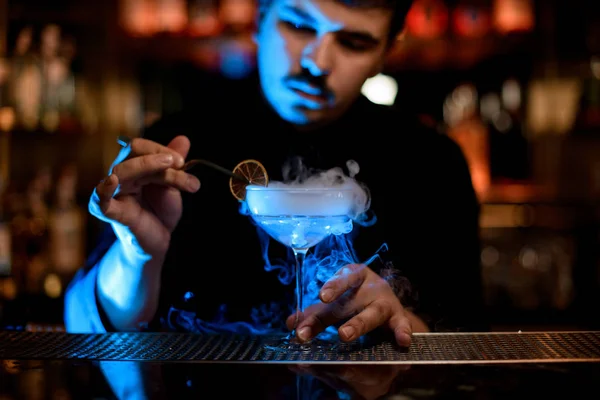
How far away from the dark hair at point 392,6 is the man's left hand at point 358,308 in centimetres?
88

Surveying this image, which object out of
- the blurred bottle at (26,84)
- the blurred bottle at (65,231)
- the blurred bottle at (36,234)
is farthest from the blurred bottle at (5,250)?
the blurred bottle at (26,84)

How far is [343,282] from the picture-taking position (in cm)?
149

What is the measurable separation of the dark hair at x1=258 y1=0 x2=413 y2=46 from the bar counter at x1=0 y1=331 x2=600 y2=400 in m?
1.00

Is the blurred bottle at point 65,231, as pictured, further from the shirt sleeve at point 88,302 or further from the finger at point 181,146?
the finger at point 181,146

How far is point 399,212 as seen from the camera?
2.41m

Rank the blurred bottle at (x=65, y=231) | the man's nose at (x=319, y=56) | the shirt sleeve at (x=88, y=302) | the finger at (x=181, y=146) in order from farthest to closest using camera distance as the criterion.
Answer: the blurred bottle at (x=65, y=231) → the man's nose at (x=319, y=56) → the shirt sleeve at (x=88, y=302) → the finger at (x=181, y=146)

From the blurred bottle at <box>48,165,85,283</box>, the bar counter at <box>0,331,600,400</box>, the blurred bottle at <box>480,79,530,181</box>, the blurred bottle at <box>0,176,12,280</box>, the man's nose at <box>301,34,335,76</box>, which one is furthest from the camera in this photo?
the blurred bottle at <box>480,79,530,181</box>

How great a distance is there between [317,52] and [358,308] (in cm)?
82

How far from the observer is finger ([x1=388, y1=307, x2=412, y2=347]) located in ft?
4.79

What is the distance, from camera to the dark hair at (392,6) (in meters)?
2.04

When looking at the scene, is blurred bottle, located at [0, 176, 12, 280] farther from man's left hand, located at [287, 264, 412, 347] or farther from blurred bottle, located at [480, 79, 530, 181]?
blurred bottle, located at [480, 79, 530, 181]

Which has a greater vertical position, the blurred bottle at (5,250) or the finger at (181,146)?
the finger at (181,146)

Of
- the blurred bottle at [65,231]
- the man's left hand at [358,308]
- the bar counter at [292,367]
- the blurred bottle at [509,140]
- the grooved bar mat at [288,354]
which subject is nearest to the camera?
the bar counter at [292,367]

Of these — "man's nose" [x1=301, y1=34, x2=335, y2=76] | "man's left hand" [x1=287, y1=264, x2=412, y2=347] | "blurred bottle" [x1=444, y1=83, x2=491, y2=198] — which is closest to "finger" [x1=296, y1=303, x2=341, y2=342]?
"man's left hand" [x1=287, y1=264, x2=412, y2=347]
